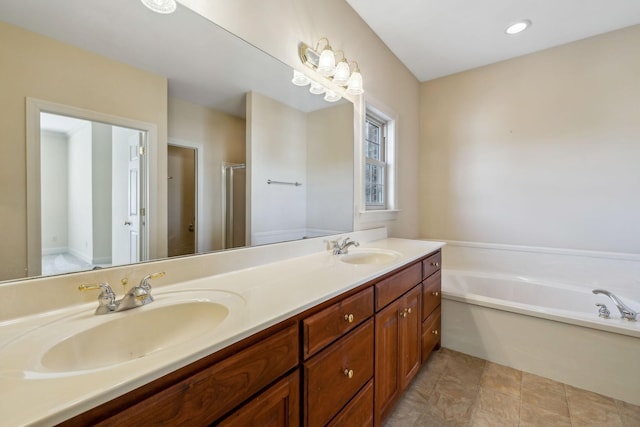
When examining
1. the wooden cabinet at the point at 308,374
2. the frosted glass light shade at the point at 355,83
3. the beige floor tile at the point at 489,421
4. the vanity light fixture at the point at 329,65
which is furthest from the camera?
the frosted glass light shade at the point at 355,83

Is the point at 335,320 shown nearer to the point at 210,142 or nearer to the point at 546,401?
the point at 210,142

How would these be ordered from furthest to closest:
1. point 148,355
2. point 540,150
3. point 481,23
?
point 540,150
point 481,23
point 148,355

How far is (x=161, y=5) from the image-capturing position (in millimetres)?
1004

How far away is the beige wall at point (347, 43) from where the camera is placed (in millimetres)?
1284

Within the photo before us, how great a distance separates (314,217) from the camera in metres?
1.77

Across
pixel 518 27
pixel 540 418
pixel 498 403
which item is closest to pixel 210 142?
pixel 498 403

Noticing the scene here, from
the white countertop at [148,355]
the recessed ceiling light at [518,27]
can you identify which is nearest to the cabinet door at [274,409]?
the white countertop at [148,355]

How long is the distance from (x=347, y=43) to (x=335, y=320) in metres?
1.92

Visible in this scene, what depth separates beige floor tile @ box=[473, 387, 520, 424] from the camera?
58.6 inches

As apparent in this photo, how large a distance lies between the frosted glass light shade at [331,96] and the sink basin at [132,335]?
1.50m

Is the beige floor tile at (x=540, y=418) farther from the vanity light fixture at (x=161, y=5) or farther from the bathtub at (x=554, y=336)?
the vanity light fixture at (x=161, y=5)

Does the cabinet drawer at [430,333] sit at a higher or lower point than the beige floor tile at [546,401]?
higher

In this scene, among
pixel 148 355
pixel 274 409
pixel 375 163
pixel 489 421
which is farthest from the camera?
pixel 375 163

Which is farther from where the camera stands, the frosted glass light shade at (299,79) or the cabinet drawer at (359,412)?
the frosted glass light shade at (299,79)
